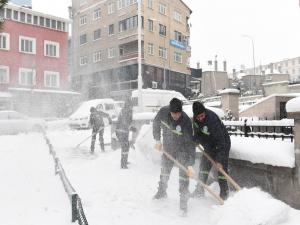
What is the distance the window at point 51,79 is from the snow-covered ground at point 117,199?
83.2 feet

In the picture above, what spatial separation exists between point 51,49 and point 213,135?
31.5m

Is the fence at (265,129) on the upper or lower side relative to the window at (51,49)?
lower

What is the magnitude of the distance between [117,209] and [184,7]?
4256 cm

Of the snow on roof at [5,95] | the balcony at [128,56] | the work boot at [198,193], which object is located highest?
the balcony at [128,56]

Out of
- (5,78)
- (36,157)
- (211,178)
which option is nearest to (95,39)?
(5,78)

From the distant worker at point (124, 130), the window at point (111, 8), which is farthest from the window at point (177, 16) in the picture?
the distant worker at point (124, 130)

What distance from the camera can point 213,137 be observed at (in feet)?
20.5

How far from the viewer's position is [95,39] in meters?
45.1

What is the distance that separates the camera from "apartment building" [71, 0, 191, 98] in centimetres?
4009

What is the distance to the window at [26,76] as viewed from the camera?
32906 mm

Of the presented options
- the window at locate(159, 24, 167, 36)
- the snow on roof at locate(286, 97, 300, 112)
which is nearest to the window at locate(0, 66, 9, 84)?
the window at locate(159, 24, 167, 36)

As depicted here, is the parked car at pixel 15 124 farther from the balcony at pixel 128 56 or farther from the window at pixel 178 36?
the window at pixel 178 36

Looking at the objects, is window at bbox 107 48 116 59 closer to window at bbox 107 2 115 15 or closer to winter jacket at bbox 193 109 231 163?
window at bbox 107 2 115 15

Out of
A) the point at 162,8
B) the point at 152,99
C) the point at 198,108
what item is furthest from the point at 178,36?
the point at 198,108
